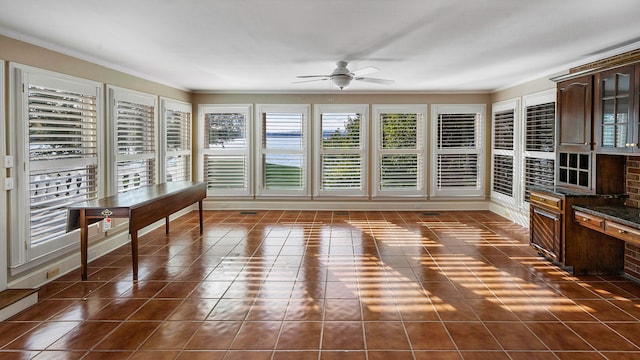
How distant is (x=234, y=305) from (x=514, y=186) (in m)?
5.41

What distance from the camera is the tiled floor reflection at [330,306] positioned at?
2.67 metres

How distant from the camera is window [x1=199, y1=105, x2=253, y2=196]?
26.1 ft

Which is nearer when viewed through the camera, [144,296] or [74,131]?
[144,296]

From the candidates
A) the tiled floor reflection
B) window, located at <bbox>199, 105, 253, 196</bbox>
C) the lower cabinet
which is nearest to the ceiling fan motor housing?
the tiled floor reflection

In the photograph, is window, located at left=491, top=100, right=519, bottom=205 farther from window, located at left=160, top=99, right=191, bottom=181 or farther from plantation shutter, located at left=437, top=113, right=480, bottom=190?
window, located at left=160, top=99, right=191, bottom=181

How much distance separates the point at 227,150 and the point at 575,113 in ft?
19.5

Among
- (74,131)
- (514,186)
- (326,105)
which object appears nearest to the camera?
(74,131)

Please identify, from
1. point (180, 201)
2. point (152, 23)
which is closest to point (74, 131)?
point (180, 201)

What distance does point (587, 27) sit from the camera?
11.6 ft

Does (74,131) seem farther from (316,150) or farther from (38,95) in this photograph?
(316,150)

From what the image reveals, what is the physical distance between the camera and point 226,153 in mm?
7984

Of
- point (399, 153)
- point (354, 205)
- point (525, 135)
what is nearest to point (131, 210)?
point (354, 205)

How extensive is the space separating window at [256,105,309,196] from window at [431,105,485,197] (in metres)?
2.64

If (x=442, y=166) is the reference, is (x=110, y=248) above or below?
below
